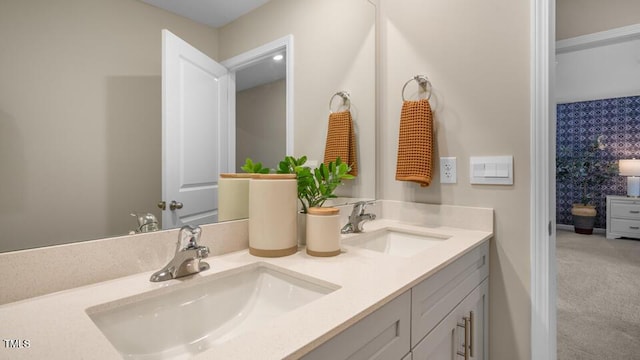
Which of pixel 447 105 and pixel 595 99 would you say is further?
pixel 595 99

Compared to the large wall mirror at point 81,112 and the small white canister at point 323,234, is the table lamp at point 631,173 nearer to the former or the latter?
the small white canister at point 323,234

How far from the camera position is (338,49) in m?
1.48

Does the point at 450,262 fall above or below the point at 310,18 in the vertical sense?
below

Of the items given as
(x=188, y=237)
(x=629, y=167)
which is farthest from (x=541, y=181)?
(x=629, y=167)

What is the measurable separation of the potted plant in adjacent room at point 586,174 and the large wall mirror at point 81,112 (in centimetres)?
582

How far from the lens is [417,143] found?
1.35 metres

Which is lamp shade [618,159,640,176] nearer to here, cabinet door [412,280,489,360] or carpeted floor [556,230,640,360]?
carpeted floor [556,230,640,360]

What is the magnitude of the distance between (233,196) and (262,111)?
0.31 m

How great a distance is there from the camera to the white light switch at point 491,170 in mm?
1219

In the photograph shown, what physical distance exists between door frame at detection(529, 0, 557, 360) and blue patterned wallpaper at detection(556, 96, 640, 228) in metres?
4.97

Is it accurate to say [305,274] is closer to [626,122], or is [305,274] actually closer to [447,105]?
[447,105]

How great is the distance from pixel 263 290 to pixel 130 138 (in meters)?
0.49

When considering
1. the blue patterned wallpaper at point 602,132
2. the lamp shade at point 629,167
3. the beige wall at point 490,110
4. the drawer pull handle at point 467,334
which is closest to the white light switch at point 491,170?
the beige wall at point 490,110

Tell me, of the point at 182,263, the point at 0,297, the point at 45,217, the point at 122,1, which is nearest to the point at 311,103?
the point at 122,1
